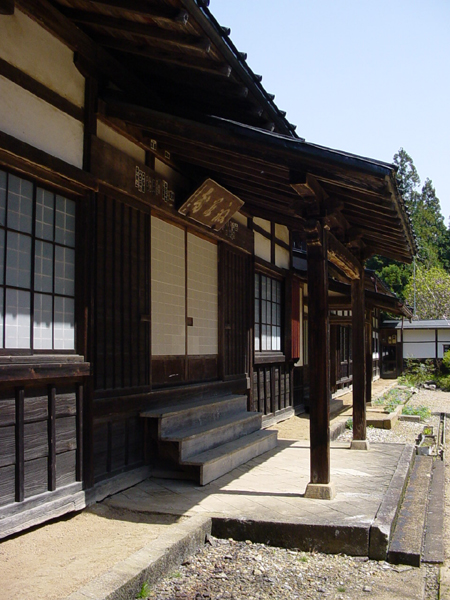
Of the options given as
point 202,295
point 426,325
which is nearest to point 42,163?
point 202,295

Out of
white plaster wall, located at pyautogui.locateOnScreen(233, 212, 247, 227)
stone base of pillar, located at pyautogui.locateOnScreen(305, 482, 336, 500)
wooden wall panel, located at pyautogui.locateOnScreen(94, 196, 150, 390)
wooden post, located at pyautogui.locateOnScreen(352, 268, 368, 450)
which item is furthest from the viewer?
white plaster wall, located at pyautogui.locateOnScreen(233, 212, 247, 227)

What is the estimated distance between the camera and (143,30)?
16.2ft

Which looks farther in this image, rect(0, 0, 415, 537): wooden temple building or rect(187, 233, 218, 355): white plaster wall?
rect(187, 233, 218, 355): white plaster wall

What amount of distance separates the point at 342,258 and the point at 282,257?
5.23m

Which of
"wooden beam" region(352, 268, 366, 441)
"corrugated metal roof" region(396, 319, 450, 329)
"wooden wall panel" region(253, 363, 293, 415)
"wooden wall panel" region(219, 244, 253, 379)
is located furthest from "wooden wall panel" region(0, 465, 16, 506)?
"corrugated metal roof" region(396, 319, 450, 329)

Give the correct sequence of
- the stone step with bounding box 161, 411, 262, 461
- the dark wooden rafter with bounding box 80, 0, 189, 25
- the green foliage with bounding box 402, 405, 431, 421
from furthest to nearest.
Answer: the green foliage with bounding box 402, 405, 431, 421 < the stone step with bounding box 161, 411, 262, 461 < the dark wooden rafter with bounding box 80, 0, 189, 25

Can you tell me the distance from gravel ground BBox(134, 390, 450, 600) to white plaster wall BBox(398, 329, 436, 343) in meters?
31.0

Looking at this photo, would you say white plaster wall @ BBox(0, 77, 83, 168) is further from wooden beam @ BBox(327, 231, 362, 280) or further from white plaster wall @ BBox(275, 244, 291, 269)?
white plaster wall @ BBox(275, 244, 291, 269)

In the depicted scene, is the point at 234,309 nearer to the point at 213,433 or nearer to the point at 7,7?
the point at 213,433

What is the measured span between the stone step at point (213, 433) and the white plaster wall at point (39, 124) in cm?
311

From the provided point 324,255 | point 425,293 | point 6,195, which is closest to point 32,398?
point 6,195

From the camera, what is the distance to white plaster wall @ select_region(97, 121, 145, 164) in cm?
601

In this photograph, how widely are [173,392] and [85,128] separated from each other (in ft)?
10.8

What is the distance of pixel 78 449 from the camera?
5.29m
